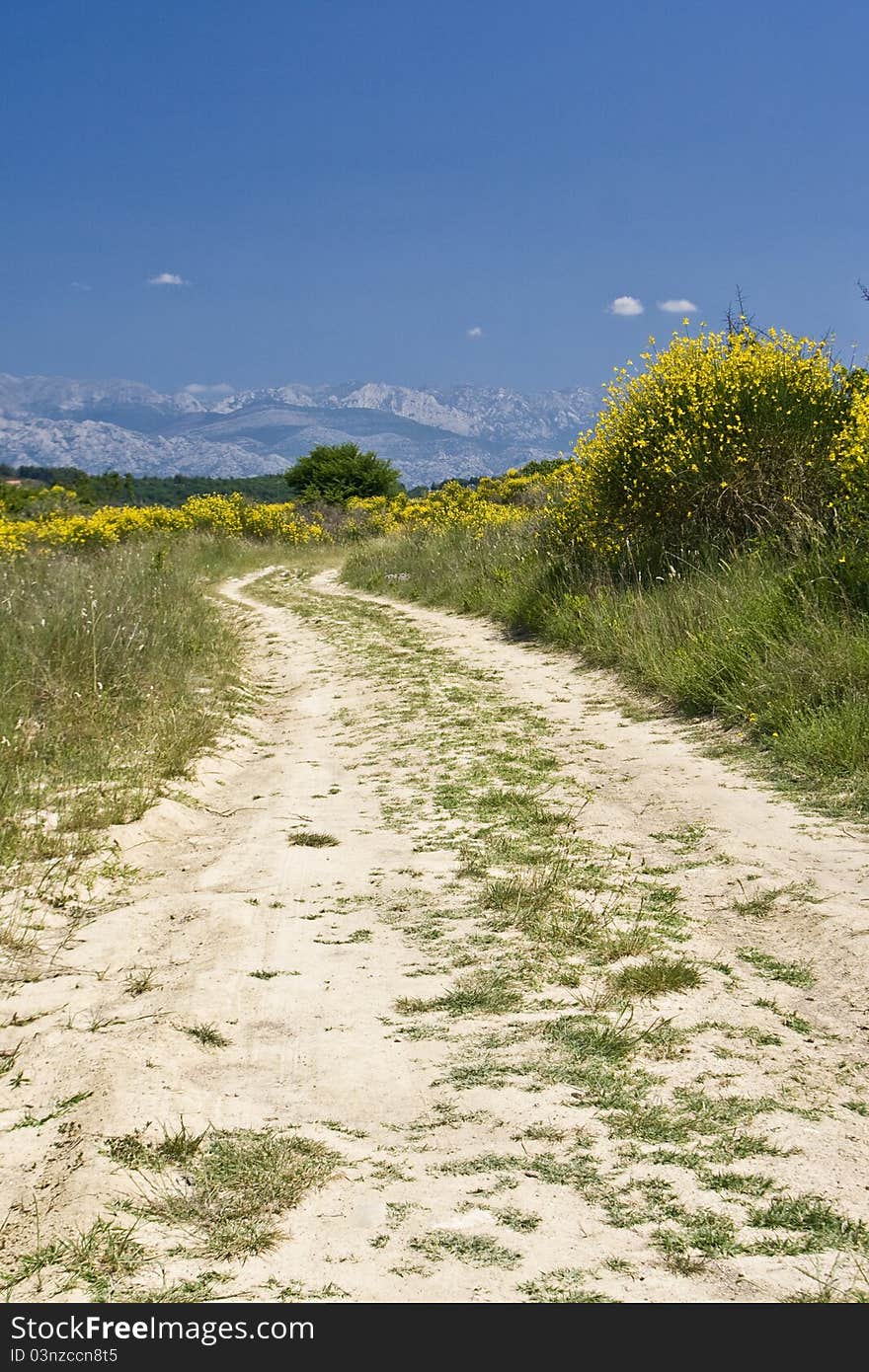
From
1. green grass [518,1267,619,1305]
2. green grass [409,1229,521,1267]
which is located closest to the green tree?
green grass [409,1229,521,1267]

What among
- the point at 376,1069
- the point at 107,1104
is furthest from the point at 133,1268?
the point at 376,1069

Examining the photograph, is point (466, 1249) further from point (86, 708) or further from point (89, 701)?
point (89, 701)

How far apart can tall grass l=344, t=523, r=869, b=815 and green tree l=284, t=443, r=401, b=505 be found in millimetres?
35670

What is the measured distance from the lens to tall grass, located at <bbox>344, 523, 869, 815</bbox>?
5367mm

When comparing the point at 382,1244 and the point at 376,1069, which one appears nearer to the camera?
the point at 382,1244

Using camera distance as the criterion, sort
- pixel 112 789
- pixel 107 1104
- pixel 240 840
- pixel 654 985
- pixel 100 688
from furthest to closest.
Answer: pixel 100 688
pixel 112 789
pixel 240 840
pixel 654 985
pixel 107 1104

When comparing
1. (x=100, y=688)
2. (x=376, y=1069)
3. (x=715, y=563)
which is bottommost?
(x=376, y=1069)

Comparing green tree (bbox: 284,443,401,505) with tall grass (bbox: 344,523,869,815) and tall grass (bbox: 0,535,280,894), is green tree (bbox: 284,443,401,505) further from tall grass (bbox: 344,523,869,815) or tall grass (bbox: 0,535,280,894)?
tall grass (bbox: 0,535,280,894)

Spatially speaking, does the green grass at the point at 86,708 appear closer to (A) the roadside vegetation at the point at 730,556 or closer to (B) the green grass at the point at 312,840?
(B) the green grass at the point at 312,840

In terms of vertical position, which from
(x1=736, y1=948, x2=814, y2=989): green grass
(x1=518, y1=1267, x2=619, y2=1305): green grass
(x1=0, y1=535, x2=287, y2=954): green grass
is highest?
(x1=0, y1=535, x2=287, y2=954): green grass

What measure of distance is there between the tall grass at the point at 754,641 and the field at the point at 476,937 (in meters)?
0.03

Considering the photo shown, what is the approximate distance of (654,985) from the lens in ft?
10.1
